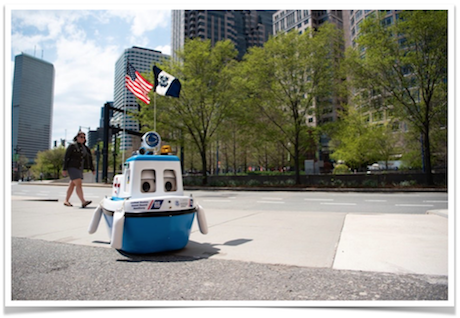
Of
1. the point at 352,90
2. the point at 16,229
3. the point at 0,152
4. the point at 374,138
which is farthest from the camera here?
the point at 374,138

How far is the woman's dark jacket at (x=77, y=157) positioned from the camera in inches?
269

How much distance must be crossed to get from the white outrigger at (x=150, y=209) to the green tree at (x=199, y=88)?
20.0 m

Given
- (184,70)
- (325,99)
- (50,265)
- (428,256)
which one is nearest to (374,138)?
(325,99)

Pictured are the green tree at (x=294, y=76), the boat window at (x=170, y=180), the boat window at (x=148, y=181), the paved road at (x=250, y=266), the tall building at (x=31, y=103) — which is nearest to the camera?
the paved road at (x=250, y=266)

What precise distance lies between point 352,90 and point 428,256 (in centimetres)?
1832

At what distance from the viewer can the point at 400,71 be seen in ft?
56.1

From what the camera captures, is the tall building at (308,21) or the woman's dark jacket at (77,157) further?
the tall building at (308,21)

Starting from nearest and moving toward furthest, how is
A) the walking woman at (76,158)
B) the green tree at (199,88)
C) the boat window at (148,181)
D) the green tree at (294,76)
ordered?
the boat window at (148,181) < the walking woman at (76,158) < the green tree at (294,76) < the green tree at (199,88)

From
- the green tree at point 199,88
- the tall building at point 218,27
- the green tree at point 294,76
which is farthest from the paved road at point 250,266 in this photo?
the tall building at point 218,27

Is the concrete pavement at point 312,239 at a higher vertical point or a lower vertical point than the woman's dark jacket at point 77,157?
lower

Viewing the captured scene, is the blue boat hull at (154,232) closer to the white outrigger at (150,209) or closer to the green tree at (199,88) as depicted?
the white outrigger at (150,209)

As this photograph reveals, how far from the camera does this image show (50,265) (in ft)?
11.2

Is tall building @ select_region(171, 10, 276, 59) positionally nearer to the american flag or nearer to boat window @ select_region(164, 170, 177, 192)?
the american flag
